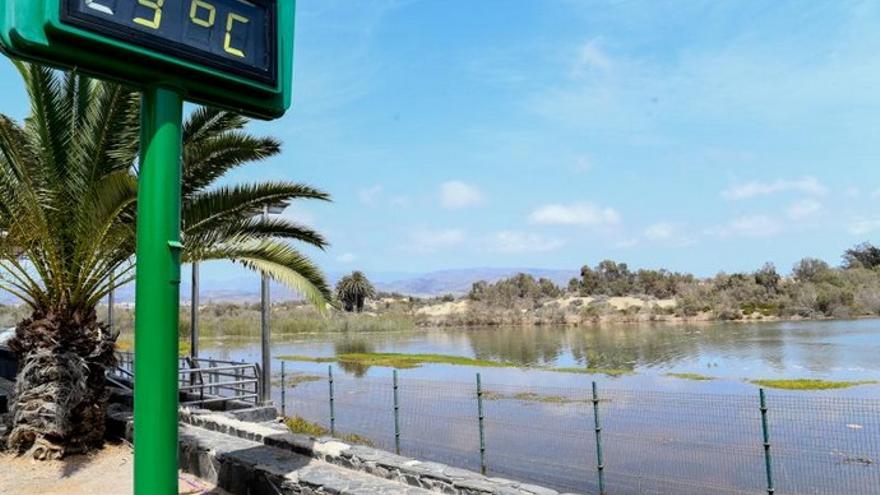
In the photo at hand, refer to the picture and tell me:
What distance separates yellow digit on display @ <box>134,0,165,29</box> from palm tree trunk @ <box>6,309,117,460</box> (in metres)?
5.96

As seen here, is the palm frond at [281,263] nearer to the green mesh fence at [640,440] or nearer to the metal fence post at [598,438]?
the metal fence post at [598,438]

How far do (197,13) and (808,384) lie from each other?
21.5 meters

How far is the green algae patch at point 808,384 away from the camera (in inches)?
798

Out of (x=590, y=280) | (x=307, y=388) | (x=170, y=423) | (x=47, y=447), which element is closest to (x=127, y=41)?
(x=170, y=423)

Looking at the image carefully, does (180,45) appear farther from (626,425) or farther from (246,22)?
(626,425)

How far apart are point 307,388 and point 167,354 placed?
1897 cm

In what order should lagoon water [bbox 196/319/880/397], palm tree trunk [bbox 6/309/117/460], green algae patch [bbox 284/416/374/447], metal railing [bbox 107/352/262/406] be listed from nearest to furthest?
palm tree trunk [bbox 6/309/117/460] < metal railing [bbox 107/352/262/406] < green algae patch [bbox 284/416/374/447] < lagoon water [bbox 196/319/880/397]

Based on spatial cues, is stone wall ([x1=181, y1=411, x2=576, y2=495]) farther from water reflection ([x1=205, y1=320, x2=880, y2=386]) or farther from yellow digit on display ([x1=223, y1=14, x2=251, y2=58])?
water reflection ([x1=205, y1=320, x2=880, y2=386])

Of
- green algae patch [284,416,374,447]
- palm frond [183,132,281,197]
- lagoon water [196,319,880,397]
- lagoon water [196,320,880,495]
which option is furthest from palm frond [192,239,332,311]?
lagoon water [196,319,880,397]

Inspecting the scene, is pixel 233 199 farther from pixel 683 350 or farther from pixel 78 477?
pixel 683 350

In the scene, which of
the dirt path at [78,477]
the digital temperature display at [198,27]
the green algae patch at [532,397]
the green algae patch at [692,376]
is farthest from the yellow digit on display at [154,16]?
the green algae patch at [692,376]

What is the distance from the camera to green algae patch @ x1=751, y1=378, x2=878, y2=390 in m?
20.3

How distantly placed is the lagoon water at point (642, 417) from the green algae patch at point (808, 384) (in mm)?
285

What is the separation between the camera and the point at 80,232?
827 cm
